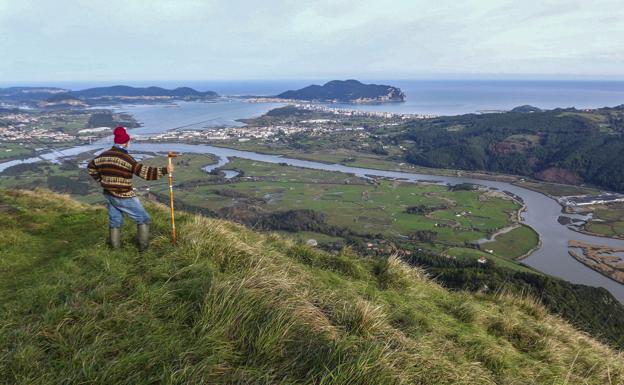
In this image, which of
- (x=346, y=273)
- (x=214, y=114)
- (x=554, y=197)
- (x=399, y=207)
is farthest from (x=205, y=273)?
(x=214, y=114)

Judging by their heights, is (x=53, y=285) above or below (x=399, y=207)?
above

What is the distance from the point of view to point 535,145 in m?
97.8

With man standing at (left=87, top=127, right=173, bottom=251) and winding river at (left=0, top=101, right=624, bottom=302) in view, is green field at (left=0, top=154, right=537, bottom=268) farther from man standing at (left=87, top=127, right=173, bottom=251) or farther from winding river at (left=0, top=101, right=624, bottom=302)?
man standing at (left=87, top=127, right=173, bottom=251)

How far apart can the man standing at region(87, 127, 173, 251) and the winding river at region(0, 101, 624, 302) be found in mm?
37382

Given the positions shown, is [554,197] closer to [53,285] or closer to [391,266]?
[391,266]

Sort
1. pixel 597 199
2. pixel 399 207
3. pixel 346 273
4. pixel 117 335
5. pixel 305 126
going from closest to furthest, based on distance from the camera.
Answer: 1. pixel 117 335
2. pixel 346 273
3. pixel 399 207
4. pixel 597 199
5. pixel 305 126

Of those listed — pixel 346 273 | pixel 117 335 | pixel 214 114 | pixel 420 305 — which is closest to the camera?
pixel 117 335

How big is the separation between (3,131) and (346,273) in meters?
108

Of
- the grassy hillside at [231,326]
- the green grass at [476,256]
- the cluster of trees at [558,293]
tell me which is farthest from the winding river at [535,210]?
the grassy hillside at [231,326]

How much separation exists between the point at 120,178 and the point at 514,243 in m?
46.5

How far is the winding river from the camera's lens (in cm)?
3700

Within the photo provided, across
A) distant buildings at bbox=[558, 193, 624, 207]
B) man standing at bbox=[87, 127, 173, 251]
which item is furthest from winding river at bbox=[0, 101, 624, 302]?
man standing at bbox=[87, 127, 173, 251]

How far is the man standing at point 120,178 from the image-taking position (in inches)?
224

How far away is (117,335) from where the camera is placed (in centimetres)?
346
